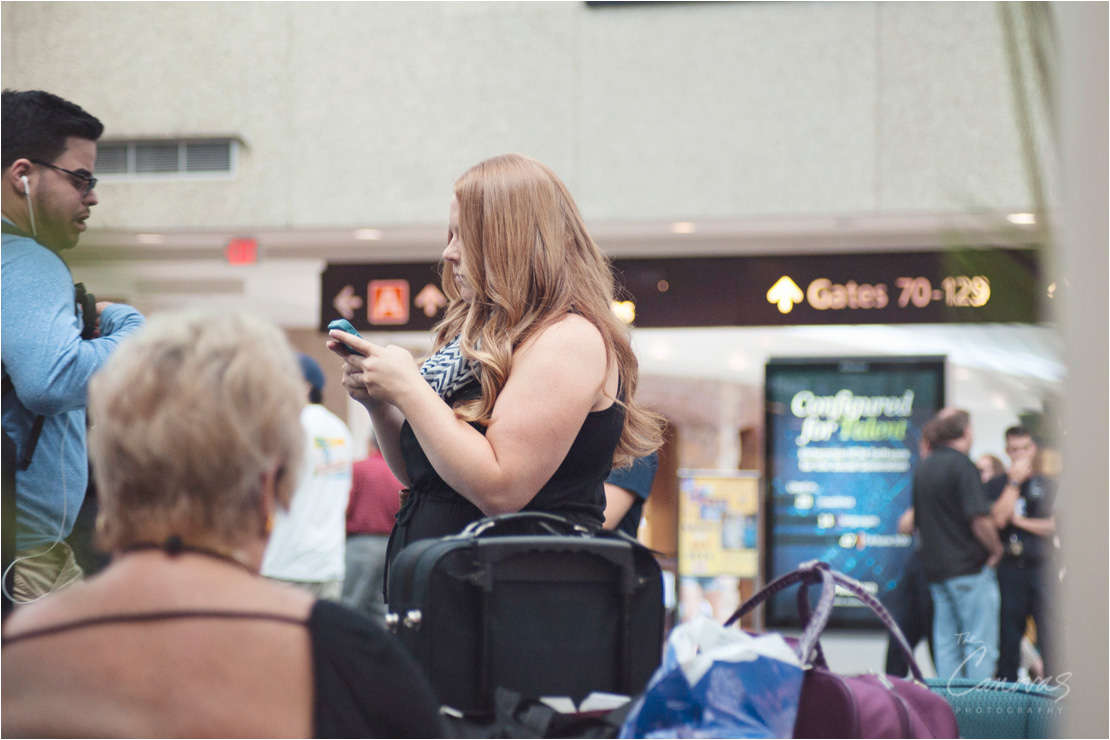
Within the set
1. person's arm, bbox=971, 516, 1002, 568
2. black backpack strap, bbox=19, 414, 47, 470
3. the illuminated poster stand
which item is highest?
black backpack strap, bbox=19, 414, 47, 470

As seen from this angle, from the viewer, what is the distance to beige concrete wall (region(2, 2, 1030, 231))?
7.01 meters

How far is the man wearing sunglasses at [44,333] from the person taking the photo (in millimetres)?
2012

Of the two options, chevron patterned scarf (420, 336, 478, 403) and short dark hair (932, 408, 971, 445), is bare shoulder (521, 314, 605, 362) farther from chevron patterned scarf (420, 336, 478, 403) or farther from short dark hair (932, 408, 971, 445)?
short dark hair (932, 408, 971, 445)

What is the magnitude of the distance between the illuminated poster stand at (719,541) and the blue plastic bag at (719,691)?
660 centimetres

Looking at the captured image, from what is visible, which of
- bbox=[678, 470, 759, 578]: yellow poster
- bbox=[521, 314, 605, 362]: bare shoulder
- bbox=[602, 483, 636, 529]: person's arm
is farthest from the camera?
bbox=[678, 470, 759, 578]: yellow poster

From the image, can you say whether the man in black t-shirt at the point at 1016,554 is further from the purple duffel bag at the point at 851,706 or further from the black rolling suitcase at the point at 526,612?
the black rolling suitcase at the point at 526,612

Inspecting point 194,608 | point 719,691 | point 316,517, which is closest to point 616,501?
point 719,691

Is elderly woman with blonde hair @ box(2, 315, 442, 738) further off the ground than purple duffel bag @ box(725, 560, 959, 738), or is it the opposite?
elderly woman with blonde hair @ box(2, 315, 442, 738)

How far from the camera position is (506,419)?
1.72 m

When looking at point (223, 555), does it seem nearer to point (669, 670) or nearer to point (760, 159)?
point (669, 670)

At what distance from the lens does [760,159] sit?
23.3 ft

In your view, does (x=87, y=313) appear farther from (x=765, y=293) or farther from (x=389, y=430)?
(x=765, y=293)

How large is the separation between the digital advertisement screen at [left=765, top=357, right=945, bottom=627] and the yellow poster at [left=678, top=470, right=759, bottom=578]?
420 mm

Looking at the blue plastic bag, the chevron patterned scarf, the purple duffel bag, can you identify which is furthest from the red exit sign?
the blue plastic bag
